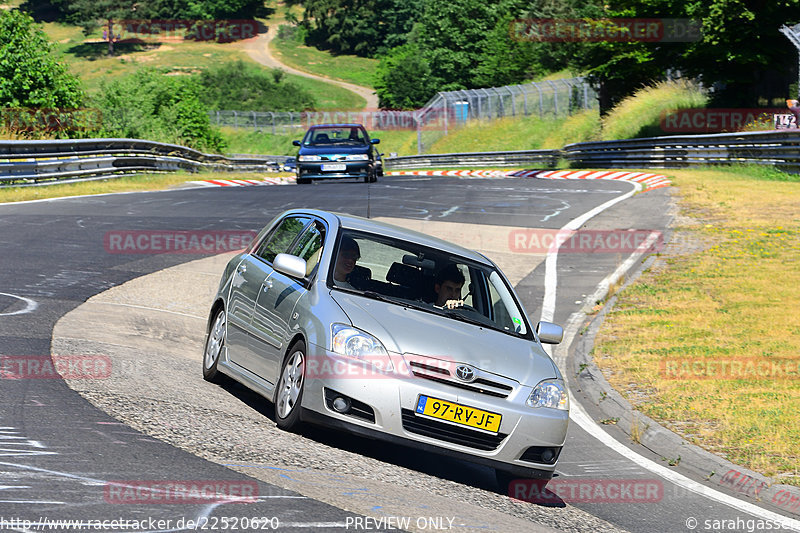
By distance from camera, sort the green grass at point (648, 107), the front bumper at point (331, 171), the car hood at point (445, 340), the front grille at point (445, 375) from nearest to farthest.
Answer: the front grille at point (445, 375)
the car hood at point (445, 340)
the front bumper at point (331, 171)
the green grass at point (648, 107)

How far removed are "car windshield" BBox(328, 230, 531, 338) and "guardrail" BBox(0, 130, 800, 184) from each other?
18217 mm

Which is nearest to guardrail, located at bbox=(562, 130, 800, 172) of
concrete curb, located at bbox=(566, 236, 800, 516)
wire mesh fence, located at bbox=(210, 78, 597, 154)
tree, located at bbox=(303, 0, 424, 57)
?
wire mesh fence, located at bbox=(210, 78, 597, 154)

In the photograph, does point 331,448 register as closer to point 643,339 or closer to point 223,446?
point 223,446

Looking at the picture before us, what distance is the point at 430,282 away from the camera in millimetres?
8125

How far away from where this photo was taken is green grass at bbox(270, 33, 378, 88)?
127625 millimetres

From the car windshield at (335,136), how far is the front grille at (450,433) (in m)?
24.3

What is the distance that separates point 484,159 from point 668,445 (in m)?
44.2

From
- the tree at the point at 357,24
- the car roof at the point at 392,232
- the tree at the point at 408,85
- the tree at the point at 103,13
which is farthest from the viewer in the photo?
the tree at the point at 357,24

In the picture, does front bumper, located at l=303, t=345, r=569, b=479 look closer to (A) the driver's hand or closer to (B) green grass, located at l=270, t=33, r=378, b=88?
(A) the driver's hand

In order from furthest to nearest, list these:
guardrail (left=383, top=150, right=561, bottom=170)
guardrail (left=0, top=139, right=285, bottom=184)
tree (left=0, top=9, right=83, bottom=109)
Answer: guardrail (left=383, top=150, right=561, bottom=170)
tree (left=0, top=9, right=83, bottom=109)
guardrail (left=0, top=139, right=285, bottom=184)

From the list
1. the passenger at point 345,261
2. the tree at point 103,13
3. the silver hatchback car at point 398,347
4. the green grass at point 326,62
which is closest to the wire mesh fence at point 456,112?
the green grass at point 326,62

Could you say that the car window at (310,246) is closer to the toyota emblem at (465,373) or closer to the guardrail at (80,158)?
the toyota emblem at (465,373)

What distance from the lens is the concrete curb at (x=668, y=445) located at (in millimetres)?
7523

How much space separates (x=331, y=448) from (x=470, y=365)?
3.61 ft
